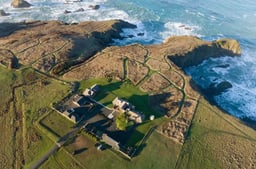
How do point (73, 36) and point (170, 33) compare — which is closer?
point (73, 36)

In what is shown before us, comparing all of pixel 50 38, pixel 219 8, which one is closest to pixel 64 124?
pixel 50 38

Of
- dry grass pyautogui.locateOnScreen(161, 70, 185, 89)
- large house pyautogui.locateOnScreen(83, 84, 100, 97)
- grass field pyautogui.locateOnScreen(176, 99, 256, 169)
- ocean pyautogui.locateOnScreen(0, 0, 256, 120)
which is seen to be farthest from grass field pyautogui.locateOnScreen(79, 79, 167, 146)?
ocean pyautogui.locateOnScreen(0, 0, 256, 120)

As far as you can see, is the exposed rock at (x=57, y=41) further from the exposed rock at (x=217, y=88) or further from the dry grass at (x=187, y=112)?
the exposed rock at (x=217, y=88)

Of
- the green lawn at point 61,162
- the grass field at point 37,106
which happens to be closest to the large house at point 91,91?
the grass field at point 37,106

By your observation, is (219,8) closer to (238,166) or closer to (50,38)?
(50,38)

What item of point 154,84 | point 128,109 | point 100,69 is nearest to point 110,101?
point 128,109

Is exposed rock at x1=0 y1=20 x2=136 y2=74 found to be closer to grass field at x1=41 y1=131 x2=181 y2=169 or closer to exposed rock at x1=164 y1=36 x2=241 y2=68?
exposed rock at x1=164 y1=36 x2=241 y2=68
